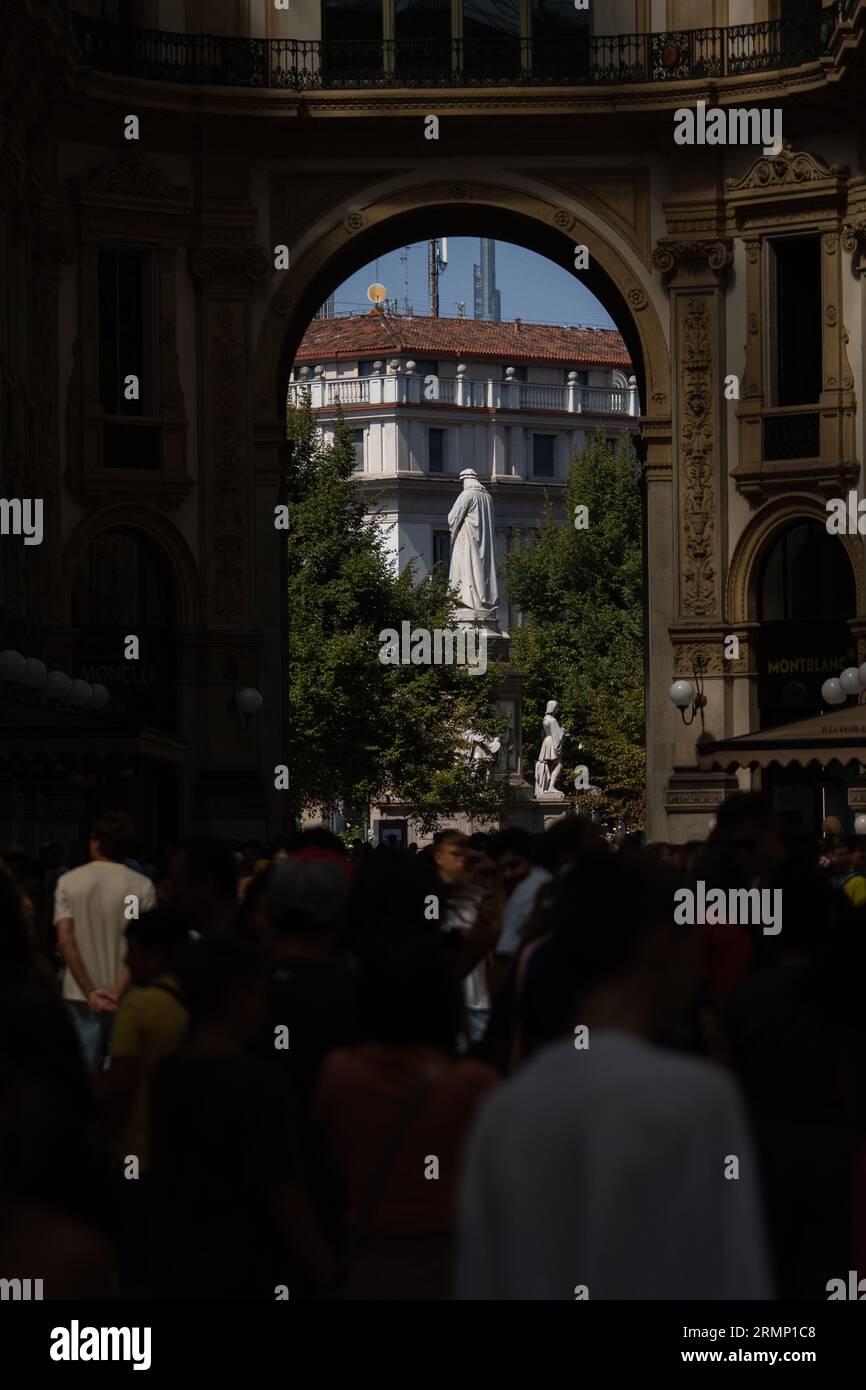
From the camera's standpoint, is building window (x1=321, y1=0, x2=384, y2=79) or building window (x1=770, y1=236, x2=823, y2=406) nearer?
building window (x1=770, y1=236, x2=823, y2=406)

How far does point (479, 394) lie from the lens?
110750 mm

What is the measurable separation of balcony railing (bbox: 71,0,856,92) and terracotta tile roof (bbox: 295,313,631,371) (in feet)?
225

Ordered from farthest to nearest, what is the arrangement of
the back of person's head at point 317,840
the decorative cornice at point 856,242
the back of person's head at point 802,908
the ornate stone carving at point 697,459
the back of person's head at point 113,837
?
the ornate stone carving at point 697,459 → the decorative cornice at point 856,242 → the back of person's head at point 113,837 → the back of person's head at point 317,840 → the back of person's head at point 802,908

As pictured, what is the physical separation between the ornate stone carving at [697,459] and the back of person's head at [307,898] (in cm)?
2769

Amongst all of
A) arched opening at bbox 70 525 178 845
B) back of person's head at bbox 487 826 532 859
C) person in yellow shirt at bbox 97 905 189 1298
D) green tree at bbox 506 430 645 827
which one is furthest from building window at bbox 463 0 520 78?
green tree at bbox 506 430 645 827

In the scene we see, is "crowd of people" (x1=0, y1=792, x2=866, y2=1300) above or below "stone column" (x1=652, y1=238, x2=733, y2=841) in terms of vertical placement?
below

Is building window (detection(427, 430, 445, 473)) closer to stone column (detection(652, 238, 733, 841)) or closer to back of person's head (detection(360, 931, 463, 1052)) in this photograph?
stone column (detection(652, 238, 733, 841))

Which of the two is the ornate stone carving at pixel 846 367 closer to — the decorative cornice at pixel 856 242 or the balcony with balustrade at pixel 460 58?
the decorative cornice at pixel 856 242

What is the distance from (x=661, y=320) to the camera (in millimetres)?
37469

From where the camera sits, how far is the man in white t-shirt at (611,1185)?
386cm

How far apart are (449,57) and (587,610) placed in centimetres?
4173

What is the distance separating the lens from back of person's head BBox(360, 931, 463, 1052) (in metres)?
6.35

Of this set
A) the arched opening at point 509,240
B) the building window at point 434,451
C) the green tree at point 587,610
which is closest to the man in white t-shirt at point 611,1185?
the arched opening at point 509,240

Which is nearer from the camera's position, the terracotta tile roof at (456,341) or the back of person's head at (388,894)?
the back of person's head at (388,894)
